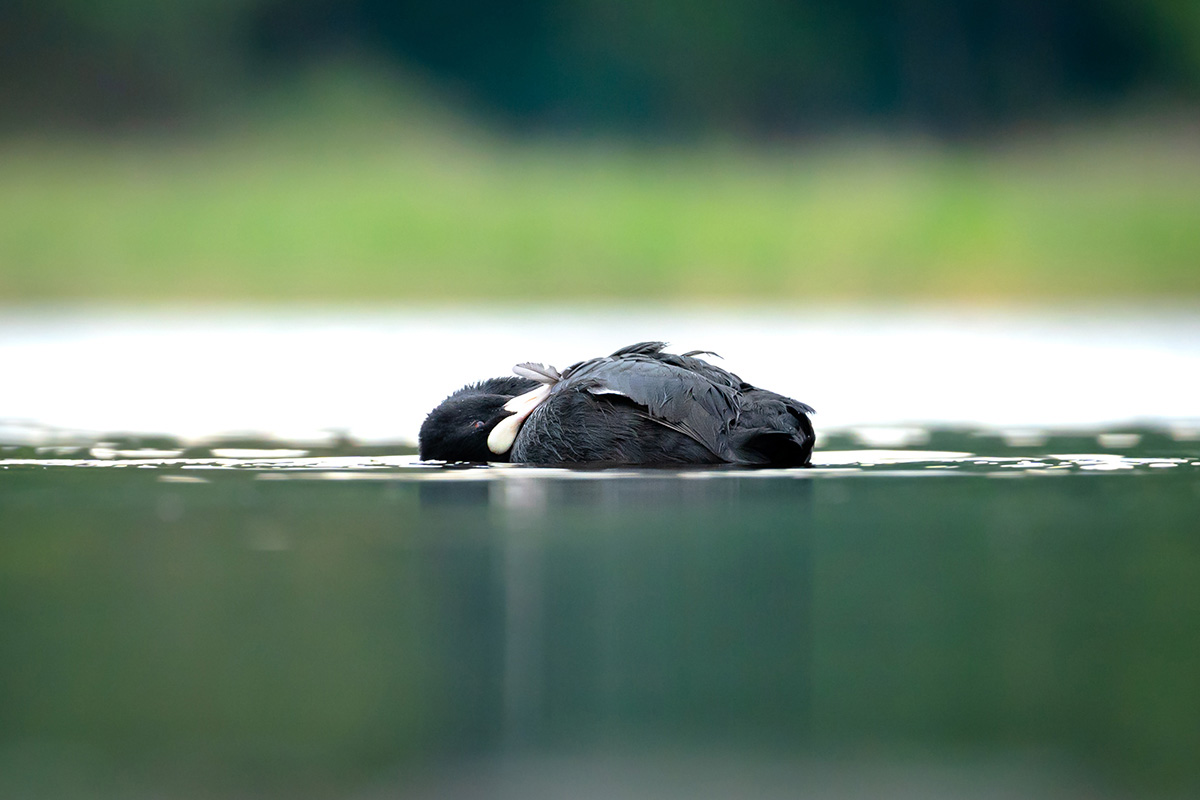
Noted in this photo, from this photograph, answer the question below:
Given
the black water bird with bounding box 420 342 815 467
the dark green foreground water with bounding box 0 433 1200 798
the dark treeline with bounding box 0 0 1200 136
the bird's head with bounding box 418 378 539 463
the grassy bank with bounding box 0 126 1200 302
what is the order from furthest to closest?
1. the dark treeline with bounding box 0 0 1200 136
2. the grassy bank with bounding box 0 126 1200 302
3. the bird's head with bounding box 418 378 539 463
4. the black water bird with bounding box 420 342 815 467
5. the dark green foreground water with bounding box 0 433 1200 798

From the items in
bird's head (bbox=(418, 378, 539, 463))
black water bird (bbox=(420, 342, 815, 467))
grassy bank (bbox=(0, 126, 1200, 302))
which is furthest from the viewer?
grassy bank (bbox=(0, 126, 1200, 302))

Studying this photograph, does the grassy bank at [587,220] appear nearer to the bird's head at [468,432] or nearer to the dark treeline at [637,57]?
the dark treeline at [637,57]

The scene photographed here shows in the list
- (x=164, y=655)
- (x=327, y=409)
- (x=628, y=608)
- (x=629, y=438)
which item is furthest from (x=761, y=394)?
(x=327, y=409)

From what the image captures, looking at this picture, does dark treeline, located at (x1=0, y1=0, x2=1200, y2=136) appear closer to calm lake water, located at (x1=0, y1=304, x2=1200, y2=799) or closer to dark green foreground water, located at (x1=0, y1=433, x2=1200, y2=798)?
calm lake water, located at (x1=0, y1=304, x2=1200, y2=799)

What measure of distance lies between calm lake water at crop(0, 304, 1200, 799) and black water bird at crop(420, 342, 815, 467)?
12cm

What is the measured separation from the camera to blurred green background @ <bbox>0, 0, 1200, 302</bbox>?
25.7m

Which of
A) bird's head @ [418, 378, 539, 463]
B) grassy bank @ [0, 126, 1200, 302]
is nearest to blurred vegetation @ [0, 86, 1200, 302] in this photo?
grassy bank @ [0, 126, 1200, 302]

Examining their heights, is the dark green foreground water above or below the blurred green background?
below

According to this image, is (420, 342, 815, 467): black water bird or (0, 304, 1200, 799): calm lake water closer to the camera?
(0, 304, 1200, 799): calm lake water

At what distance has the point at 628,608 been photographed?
4.78 meters

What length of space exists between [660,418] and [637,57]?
31.2m

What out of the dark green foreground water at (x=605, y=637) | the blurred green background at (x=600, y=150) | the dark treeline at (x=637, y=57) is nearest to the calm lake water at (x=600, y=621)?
the dark green foreground water at (x=605, y=637)

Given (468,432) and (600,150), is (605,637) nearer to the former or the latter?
(468,432)

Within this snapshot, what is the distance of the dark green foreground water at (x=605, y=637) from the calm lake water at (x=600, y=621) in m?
0.01
